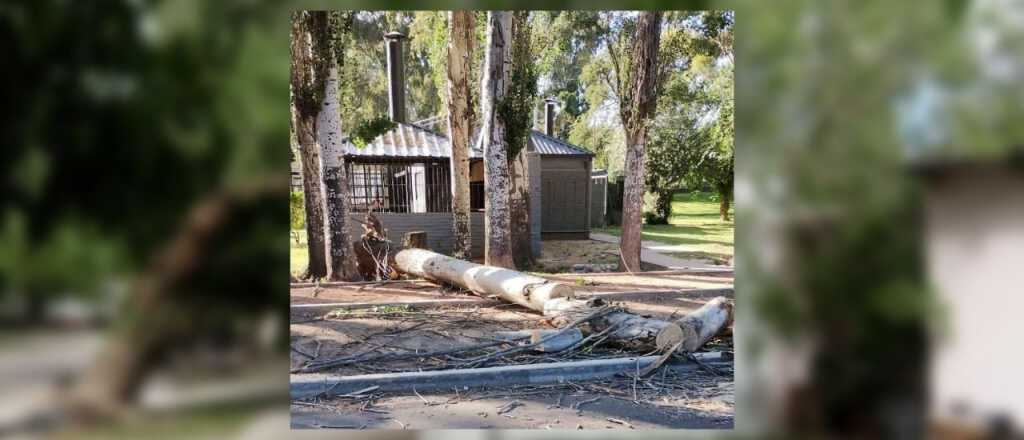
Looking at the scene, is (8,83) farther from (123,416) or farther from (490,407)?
(490,407)

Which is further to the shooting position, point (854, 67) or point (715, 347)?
point (715, 347)

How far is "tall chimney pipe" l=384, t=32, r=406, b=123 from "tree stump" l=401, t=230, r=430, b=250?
896 millimetres

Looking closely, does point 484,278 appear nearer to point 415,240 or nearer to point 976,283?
point 415,240

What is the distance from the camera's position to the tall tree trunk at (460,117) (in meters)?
4.03

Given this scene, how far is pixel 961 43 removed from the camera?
1.41m

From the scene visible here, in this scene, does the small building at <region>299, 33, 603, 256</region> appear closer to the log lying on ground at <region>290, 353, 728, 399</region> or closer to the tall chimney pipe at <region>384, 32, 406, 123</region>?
the tall chimney pipe at <region>384, 32, 406, 123</region>

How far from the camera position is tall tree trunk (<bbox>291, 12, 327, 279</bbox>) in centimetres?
379

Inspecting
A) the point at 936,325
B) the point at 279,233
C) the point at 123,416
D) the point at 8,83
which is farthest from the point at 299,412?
the point at 936,325

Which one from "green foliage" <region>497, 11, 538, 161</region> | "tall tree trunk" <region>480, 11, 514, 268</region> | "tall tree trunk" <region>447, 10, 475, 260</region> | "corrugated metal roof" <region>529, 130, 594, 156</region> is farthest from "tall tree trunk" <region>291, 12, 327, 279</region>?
"corrugated metal roof" <region>529, 130, 594, 156</region>

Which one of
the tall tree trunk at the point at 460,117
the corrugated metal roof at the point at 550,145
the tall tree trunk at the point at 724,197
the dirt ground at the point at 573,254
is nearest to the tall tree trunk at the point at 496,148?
the tall tree trunk at the point at 460,117

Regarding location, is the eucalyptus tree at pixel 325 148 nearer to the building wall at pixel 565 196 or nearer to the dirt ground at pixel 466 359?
the dirt ground at pixel 466 359

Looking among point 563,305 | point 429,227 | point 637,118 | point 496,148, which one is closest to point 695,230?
point 637,118

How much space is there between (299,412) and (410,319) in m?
1.32

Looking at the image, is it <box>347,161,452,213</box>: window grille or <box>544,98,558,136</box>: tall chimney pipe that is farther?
<box>347,161,452,213</box>: window grille
